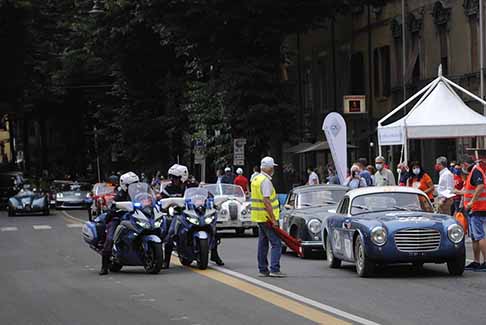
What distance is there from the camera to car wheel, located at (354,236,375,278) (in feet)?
57.6

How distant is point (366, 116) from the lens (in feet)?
162

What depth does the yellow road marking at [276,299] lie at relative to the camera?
42.1ft

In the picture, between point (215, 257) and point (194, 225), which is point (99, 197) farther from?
point (194, 225)

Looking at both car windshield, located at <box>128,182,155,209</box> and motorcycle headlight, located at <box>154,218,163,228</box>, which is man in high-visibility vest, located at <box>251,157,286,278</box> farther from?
car windshield, located at <box>128,182,155,209</box>

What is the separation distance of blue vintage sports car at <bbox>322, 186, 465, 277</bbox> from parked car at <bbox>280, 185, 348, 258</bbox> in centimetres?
237

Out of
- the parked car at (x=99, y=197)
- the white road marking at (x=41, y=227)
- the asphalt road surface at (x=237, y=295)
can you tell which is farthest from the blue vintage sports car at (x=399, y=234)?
the white road marking at (x=41, y=227)

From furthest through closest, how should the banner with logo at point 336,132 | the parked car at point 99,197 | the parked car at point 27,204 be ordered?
the parked car at point 27,204, the parked car at point 99,197, the banner with logo at point 336,132

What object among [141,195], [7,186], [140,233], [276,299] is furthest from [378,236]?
[7,186]

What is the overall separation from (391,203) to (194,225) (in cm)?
332

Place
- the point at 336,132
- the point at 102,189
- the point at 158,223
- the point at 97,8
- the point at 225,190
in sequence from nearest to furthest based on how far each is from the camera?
the point at 158,223 < the point at 225,190 < the point at 336,132 < the point at 102,189 < the point at 97,8

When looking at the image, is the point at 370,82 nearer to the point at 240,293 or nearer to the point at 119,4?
the point at 119,4

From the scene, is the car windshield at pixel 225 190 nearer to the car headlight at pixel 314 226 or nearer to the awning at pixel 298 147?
the car headlight at pixel 314 226

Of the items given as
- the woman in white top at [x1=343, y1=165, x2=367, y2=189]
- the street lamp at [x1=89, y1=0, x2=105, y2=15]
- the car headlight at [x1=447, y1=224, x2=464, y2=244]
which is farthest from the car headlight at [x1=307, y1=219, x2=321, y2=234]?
the street lamp at [x1=89, y1=0, x2=105, y2=15]

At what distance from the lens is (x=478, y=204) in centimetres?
1850
